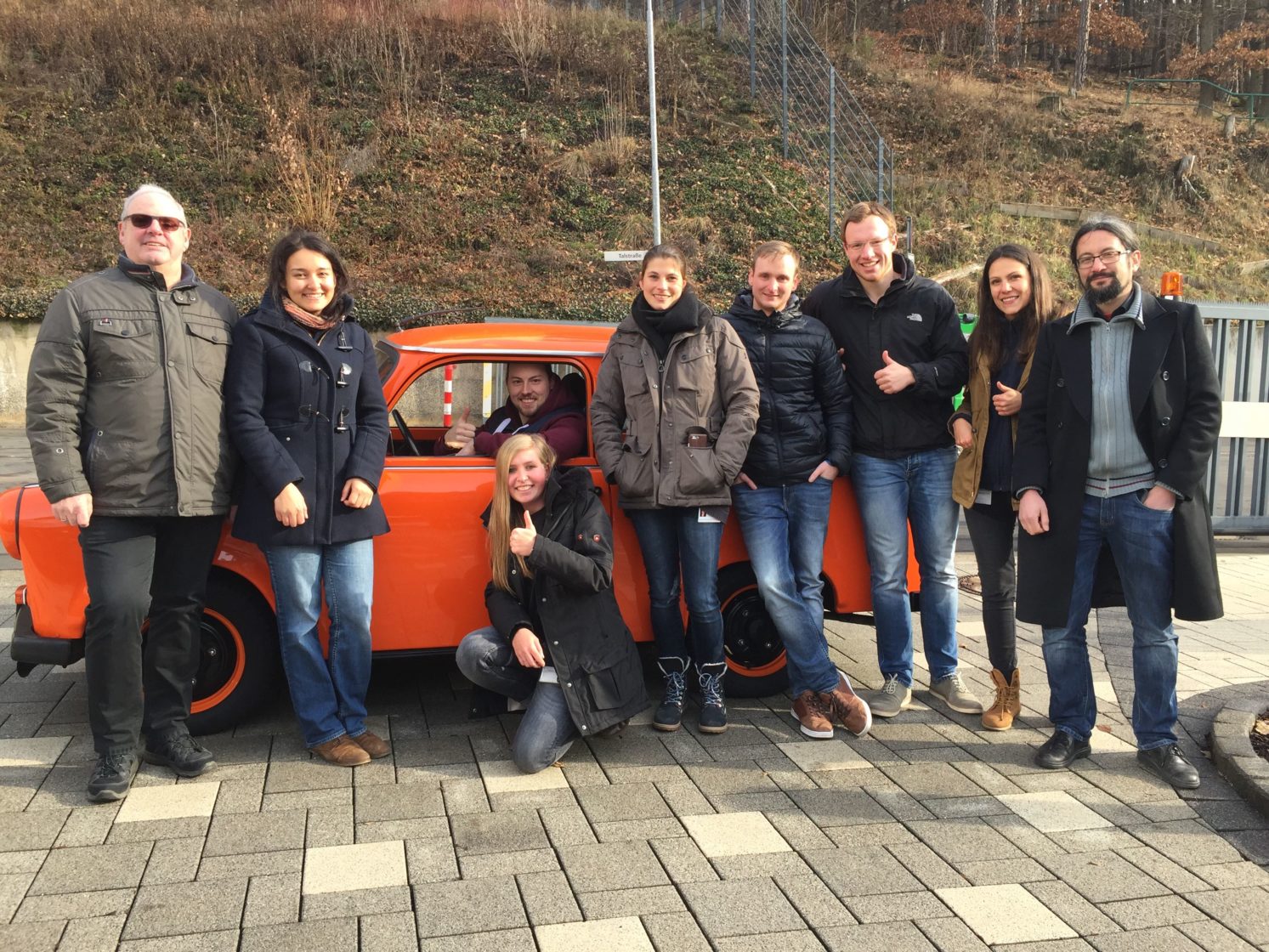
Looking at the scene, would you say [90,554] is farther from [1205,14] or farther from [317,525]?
[1205,14]

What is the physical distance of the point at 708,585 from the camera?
4.48 m

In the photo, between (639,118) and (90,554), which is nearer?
(90,554)

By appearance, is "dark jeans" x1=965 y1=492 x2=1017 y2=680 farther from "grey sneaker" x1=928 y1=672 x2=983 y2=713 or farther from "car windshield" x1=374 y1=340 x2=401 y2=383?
"car windshield" x1=374 y1=340 x2=401 y2=383

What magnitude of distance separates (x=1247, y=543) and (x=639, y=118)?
19466 mm

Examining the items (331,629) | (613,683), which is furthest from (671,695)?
(331,629)

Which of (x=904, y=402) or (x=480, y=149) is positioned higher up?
(x=480, y=149)

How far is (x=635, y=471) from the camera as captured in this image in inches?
171

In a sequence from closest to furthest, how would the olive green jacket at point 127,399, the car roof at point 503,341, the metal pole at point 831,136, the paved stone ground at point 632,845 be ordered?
1. the paved stone ground at point 632,845
2. the olive green jacket at point 127,399
3. the car roof at point 503,341
4. the metal pole at point 831,136

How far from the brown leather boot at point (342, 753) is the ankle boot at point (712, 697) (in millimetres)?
1393

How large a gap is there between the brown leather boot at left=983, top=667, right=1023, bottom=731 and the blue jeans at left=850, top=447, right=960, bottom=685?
0.93 feet

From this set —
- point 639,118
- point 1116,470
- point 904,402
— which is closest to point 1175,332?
point 1116,470

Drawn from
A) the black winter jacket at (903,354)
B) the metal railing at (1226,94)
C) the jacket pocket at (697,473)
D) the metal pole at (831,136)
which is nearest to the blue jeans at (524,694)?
the jacket pocket at (697,473)

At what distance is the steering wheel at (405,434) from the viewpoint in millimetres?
4887

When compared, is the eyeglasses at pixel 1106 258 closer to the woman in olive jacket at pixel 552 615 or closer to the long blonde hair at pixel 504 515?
the woman in olive jacket at pixel 552 615
